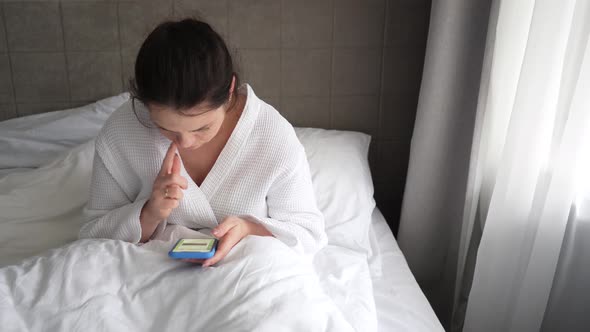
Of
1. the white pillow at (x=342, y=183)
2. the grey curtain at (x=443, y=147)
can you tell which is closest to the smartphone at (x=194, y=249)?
the white pillow at (x=342, y=183)

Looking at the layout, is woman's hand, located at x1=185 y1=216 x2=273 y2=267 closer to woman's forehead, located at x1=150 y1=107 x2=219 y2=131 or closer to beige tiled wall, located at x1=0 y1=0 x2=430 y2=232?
woman's forehead, located at x1=150 y1=107 x2=219 y2=131

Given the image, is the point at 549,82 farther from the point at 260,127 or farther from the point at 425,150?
the point at 260,127

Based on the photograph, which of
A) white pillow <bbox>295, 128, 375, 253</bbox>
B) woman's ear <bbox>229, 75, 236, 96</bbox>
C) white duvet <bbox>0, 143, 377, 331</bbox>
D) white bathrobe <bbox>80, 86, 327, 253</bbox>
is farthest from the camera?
white pillow <bbox>295, 128, 375, 253</bbox>

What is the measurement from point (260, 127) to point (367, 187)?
565 mm

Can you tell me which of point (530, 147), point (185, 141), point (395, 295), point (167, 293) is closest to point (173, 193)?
point (185, 141)

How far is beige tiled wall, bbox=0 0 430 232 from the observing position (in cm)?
174

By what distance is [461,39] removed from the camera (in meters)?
1.42

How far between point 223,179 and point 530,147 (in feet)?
2.45

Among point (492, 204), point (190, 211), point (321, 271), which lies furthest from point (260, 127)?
point (492, 204)

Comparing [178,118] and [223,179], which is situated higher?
[178,118]

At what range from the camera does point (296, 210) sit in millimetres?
1140

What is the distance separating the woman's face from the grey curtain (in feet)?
2.64

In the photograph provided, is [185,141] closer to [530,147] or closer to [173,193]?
[173,193]

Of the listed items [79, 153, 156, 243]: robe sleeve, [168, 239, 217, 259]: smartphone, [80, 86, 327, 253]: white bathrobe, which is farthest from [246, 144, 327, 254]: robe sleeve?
[79, 153, 156, 243]: robe sleeve
